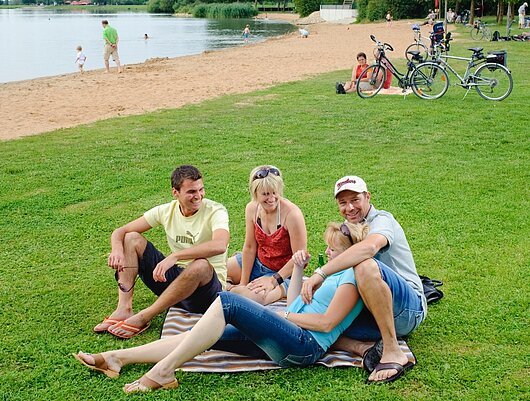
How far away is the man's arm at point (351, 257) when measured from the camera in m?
3.51

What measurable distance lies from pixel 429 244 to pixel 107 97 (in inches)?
464

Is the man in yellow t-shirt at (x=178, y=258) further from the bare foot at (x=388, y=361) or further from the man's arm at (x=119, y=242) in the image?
the bare foot at (x=388, y=361)

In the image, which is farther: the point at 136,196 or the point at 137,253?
the point at 136,196

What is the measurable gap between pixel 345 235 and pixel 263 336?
714mm

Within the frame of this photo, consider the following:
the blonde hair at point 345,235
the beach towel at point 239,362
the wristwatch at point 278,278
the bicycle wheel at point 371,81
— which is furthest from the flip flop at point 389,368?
the bicycle wheel at point 371,81

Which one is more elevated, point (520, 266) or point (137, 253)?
point (137, 253)

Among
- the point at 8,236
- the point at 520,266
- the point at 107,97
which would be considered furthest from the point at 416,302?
the point at 107,97

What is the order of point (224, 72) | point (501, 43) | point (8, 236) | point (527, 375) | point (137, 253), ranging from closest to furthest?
1. point (527, 375)
2. point (137, 253)
3. point (8, 236)
4. point (224, 72)
5. point (501, 43)

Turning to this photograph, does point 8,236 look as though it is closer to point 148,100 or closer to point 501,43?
point 148,100

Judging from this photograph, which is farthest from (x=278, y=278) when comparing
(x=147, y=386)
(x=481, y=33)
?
(x=481, y=33)

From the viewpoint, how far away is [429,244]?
556cm

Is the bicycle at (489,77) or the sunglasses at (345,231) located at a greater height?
the bicycle at (489,77)

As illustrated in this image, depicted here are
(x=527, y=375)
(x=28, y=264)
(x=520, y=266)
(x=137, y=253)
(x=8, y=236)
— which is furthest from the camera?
(x=8, y=236)

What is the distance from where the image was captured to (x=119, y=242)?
4285 mm
